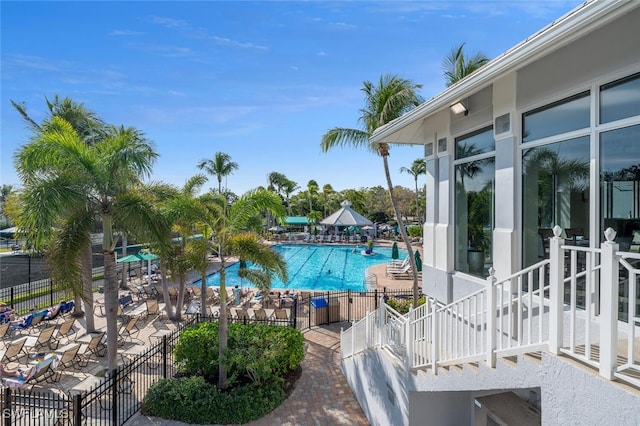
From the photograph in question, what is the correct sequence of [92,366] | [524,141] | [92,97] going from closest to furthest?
1. [524,141]
2. [92,366]
3. [92,97]

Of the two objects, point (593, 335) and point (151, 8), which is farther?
point (151, 8)

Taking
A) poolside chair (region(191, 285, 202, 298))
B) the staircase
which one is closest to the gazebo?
poolside chair (region(191, 285, 202, 298))

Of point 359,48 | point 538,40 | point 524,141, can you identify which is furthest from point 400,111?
point 538,40

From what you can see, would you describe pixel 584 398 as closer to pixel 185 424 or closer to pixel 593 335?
pixel 593 335

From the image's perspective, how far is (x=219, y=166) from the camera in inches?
1532

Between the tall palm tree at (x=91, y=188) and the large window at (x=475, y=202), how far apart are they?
7616 millimetres

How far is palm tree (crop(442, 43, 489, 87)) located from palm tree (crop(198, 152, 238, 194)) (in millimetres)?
29895

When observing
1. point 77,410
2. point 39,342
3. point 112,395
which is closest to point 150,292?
point 39,342

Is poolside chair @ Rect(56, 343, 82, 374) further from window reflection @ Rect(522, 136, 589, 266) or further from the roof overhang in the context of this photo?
window reflection @ Rect(522, 136, 589, 266)

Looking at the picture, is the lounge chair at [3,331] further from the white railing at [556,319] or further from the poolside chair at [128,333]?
the white railing at [556,319]

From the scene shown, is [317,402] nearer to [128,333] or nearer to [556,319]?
[556,319]

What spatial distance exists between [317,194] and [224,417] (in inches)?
2225

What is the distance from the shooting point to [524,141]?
4996 millimetres

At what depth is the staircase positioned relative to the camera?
2.43 metres
